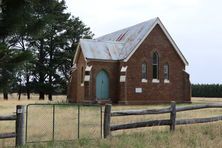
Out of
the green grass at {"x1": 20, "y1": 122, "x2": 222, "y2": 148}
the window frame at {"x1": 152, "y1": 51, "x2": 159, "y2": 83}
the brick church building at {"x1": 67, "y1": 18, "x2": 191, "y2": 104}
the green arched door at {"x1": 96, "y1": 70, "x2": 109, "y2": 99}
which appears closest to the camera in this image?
the green grass at {"x1": 20, "y1": 122, "x2": 222, "y2": 148}

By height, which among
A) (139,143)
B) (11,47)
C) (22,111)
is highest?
(11,47)

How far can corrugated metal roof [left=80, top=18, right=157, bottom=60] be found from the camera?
37.7m

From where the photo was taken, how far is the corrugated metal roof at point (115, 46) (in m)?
37.7

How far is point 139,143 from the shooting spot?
1177 cm

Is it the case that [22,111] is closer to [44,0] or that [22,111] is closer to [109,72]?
[44,0]

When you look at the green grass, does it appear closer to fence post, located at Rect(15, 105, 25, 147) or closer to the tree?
fence post, located at Rect(15, 105, 25, 147)

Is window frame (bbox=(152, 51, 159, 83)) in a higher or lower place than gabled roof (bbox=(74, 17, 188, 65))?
lower

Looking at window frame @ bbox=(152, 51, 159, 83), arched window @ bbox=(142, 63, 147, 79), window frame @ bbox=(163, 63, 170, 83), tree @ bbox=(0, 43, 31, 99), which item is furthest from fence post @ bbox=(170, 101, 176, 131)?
window frame @ bbox=(163, 63, 170, 83)

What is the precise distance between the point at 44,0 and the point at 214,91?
6897 cm

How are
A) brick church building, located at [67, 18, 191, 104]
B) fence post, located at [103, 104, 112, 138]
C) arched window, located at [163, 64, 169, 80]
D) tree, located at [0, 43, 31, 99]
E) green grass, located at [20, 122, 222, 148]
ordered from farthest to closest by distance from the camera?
1. arched window, located at [163, 64, 169, 80]
2. brick church building, located at [67, 18, 191, 104]
3. fence post, located at [103, 104, 112, 138]
4. green grass, located at [20, 122, 222, 148]
5. tree, located at [0, 43, 31, 99]

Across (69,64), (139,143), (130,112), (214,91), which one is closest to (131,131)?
(130,112)

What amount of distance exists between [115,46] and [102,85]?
14.4 ft

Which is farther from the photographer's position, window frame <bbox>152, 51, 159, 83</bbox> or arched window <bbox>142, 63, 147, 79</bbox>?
window frame <bbox>152, 51, 159, 83</bbox>

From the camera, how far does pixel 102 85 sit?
37.6m
